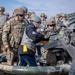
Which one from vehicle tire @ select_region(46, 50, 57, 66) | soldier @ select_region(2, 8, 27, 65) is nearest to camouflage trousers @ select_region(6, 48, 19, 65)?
soldier @ select_region(2, 8, 27, 65)

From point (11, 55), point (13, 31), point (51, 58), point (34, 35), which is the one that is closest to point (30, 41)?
point (34, 35)

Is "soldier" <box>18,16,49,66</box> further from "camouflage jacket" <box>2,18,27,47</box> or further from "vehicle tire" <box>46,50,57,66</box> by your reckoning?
"camouflage jacket" <box>2,18,27,47</box>

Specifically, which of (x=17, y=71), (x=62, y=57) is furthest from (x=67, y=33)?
(x=17, y=71)

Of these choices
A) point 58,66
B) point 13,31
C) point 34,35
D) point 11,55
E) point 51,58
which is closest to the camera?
point 58,66

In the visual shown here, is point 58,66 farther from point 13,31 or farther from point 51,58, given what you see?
point 13,31

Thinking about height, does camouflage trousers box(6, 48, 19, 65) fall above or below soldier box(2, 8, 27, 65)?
below

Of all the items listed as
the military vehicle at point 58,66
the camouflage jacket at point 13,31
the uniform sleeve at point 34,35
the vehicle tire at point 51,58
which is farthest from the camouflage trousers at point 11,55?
the military vehicle at point 58,66

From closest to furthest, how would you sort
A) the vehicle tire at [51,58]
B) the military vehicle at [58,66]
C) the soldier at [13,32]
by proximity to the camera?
the military vehicle at [58,66] < the vehicle tire at [51,58] < the soldier at [13,32]

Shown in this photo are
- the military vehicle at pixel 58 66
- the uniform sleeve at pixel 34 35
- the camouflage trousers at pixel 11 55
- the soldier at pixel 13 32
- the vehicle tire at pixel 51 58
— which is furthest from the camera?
the camouflage trousers at pixel 11 55

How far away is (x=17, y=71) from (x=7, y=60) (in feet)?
7.70

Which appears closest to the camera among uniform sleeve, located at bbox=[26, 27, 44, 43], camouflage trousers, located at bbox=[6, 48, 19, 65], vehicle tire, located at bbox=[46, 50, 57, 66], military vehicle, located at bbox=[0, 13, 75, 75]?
military vehicle, located at bbox=[0, 13, 75, 75]

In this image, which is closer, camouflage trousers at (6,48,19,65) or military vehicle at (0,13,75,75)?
military vehicle at (0,13,75,75)

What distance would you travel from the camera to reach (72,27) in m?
6.18

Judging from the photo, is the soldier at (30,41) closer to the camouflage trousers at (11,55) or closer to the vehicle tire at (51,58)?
the vehicle tire at (51,58)
